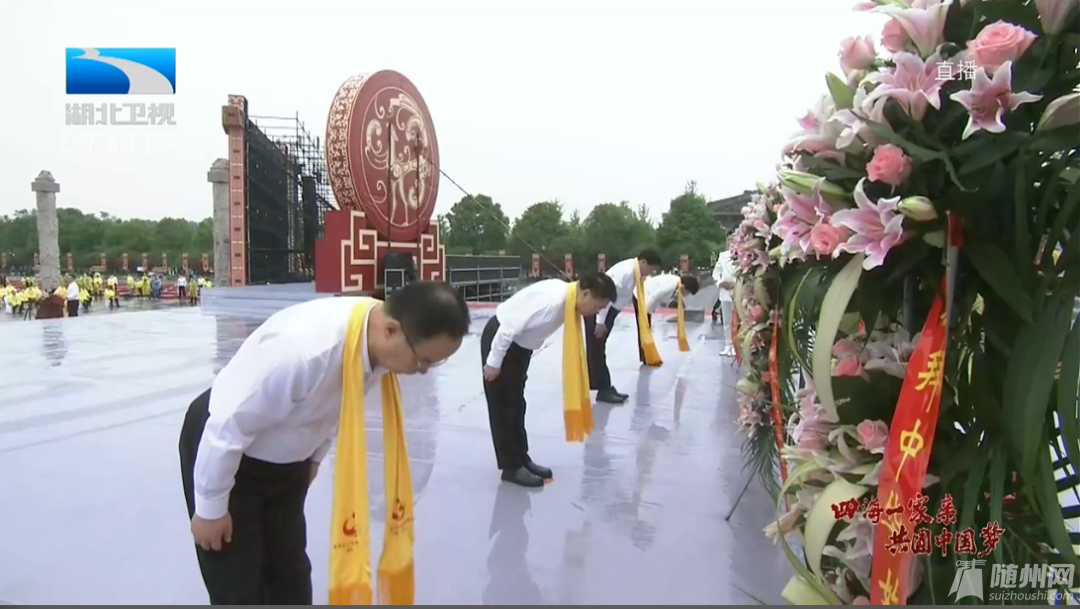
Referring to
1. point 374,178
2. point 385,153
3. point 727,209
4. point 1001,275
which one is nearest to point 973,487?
point 1001,275

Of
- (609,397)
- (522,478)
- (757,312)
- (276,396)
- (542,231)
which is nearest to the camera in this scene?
(276,396)

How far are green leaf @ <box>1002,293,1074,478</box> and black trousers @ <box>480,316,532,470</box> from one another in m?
2.02

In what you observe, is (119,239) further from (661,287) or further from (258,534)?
(258,534)

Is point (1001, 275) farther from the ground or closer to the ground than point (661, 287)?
farther from the ground

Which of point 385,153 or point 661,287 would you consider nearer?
point 661,287

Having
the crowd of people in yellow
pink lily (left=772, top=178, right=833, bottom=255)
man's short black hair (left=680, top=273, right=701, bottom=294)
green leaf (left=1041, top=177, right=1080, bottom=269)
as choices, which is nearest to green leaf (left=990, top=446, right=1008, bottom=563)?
green leaf (left=1041, top=177, right=1080, bottom=269)

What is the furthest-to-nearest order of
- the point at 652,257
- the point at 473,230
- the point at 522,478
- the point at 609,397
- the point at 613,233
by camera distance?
the point at 473,230 → the point at 613,233 → the point at 652,257 → the point at 609,397 → the point at 522,478

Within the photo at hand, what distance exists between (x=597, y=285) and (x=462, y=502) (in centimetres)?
101

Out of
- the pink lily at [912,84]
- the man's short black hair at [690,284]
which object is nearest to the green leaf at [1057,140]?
the pink lily at [912,84]

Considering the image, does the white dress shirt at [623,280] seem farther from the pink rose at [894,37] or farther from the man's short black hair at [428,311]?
the pink rose at [894,37]

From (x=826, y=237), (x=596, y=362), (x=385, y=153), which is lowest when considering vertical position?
(x=596, y=362)

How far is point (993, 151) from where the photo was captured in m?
0.82

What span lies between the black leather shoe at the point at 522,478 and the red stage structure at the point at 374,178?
6.27 metres

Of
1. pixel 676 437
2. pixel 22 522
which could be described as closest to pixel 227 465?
pixel 22 522
